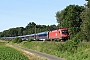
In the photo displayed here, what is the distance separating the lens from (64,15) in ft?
292

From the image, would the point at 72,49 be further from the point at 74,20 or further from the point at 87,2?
the point at 74,20

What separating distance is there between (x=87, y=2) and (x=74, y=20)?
35.5 metres

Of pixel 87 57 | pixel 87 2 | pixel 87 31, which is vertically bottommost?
pixel 87 57

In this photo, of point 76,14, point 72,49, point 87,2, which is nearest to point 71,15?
point 76,14

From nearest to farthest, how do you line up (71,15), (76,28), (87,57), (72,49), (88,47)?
(87,57), (88,47), (72,49), (76,28), (71,15)

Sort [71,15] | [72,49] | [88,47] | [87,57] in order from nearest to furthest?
1. [87,57]
2. [88,47]
3. [72,49]
4. [71,15]

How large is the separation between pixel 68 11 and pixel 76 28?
10.7 m

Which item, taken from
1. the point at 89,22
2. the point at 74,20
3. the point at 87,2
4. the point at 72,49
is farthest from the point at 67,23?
the point at 72,49

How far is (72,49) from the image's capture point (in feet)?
110

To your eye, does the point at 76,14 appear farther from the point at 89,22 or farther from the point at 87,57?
the point at 87,57

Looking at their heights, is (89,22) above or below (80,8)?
below

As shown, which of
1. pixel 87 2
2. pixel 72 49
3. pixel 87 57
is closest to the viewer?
pixel 87 57

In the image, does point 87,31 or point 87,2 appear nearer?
point 87,31

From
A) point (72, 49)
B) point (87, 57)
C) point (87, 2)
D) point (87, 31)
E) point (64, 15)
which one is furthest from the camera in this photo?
point (64, 15)
